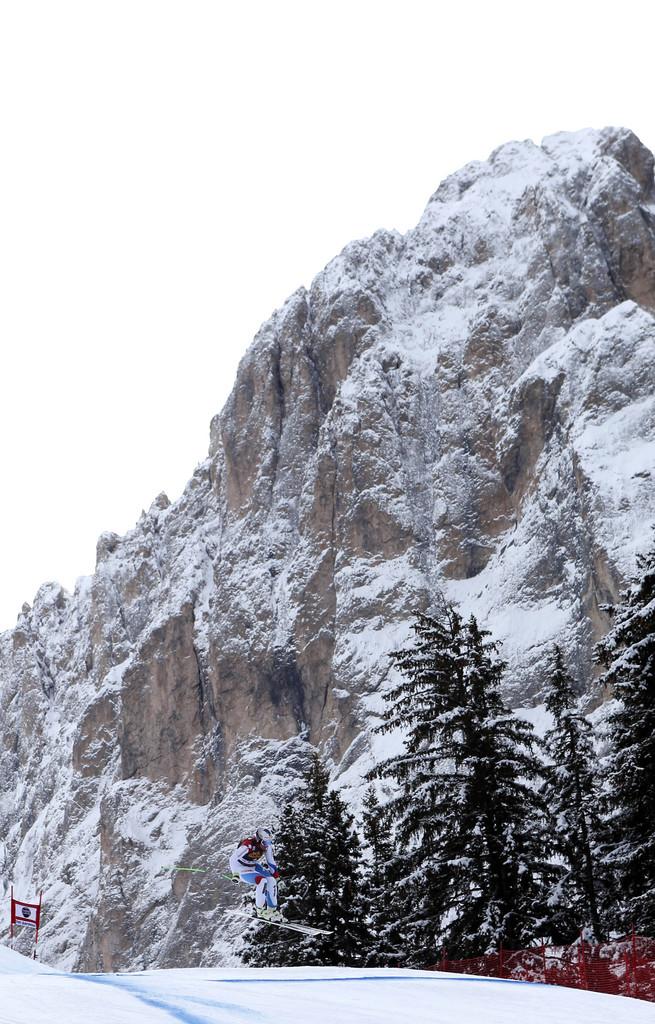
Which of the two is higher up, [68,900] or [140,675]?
[140,675]

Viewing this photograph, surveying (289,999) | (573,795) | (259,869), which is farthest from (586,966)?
(573,795)

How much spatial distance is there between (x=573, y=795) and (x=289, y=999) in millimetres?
18742

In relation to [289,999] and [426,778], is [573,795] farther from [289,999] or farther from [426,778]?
[289,999]

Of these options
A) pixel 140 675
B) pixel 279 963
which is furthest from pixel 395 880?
pixel 140 675

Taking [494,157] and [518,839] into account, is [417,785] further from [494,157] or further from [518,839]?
[494,157]

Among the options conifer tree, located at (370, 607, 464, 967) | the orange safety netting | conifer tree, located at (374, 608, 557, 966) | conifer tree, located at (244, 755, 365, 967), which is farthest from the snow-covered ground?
conifer tree, located at (244, 755, 365, 967)

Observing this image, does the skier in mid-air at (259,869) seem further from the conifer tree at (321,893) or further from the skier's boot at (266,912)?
the conifer tree at (321,893)

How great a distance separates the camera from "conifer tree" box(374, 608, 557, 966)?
25141mm

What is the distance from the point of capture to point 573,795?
30359 millimetres

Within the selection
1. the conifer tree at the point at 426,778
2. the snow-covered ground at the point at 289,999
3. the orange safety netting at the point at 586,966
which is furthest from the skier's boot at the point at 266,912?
the snow-covered ground at the point at 289,999

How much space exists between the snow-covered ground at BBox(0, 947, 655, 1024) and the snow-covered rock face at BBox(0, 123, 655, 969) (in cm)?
7562

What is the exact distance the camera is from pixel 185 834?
386ft

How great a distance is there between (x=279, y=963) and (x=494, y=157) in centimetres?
12831

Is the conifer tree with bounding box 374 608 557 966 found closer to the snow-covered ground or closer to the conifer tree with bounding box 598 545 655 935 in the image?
the conifer tree with bounding box 598 545 655 935
